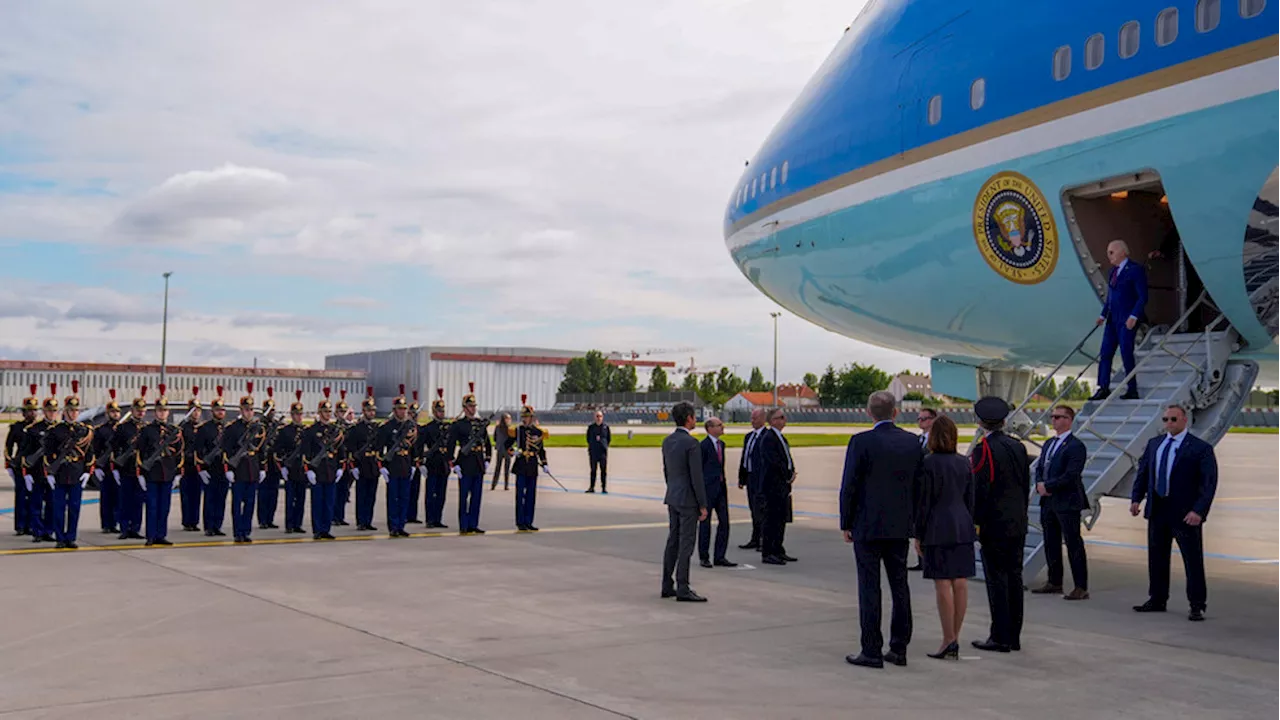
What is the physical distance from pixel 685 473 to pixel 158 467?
6697 millimetres

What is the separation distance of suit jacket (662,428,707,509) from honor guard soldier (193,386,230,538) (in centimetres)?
668

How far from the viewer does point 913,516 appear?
7.29 meters

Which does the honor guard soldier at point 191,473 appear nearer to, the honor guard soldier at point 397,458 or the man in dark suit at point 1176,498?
the honor guard soldier at point 397,458

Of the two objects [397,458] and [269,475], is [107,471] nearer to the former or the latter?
[269,475]

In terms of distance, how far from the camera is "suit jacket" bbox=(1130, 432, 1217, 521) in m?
8.70

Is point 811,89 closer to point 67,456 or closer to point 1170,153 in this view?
point 1170,153

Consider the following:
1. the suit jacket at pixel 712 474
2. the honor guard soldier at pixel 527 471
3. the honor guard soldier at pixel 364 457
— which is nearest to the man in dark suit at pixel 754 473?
the suit jacket at pixel 712 474

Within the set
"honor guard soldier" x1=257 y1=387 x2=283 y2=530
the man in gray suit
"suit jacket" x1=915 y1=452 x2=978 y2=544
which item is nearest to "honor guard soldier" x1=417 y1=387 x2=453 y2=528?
"honor guard soldier" x1=257 y1=387 x2=283 y2=530

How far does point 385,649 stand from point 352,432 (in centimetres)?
752

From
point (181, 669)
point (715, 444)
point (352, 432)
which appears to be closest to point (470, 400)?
point (352, 432)

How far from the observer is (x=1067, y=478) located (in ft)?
31.4

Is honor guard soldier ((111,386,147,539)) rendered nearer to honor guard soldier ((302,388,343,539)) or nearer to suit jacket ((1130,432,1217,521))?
honor guard soldier ((302,388,343,539))

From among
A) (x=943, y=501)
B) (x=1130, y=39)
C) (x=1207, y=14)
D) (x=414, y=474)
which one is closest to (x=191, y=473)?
(x=414, y=474)

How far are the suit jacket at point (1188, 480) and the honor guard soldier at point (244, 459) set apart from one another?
9777 mm
